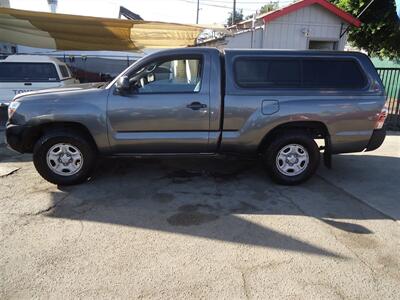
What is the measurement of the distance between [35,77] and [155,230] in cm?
830

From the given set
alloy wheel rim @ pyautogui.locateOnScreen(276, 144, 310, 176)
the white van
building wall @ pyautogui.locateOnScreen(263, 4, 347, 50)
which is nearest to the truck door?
alloy wheel rim @ pyautogui.locateOnScreen(276, 144, 310, 176)

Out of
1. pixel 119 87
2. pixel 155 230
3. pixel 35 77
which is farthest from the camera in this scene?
pixel 35 77

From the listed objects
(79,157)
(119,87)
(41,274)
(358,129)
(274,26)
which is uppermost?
(274,26)

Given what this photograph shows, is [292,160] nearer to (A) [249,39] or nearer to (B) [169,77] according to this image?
(B) [169,77]

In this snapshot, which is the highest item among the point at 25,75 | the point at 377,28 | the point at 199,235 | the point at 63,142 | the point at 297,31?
the point at 377,28

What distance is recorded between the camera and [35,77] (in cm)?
1051

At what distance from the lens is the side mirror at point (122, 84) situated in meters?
4.91

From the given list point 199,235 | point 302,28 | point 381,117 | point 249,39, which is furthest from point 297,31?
point 199,235

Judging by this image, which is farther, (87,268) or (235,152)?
(235,152)

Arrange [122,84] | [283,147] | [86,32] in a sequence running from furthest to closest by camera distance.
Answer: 1. [86,32]
2. [283,147]
3. [122,84]

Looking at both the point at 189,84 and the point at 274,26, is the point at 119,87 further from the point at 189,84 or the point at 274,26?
the point at 274,26

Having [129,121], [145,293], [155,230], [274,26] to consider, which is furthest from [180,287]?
[274,26]

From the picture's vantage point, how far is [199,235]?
3.91m

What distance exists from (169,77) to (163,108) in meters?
0.49
